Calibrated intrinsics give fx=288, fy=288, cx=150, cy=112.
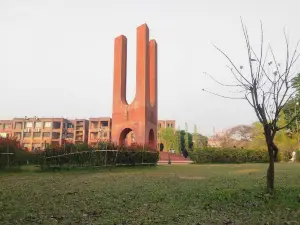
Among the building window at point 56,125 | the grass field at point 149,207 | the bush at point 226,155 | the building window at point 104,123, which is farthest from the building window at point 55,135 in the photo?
the grass field at point 149,207

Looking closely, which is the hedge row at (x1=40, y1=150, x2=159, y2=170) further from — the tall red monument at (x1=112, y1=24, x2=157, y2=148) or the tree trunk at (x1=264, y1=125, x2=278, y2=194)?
the tall red monument at (x1=112, y1=24, x2=157, y2=148)

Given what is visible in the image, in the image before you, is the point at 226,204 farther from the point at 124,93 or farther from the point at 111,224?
the point at 124,93

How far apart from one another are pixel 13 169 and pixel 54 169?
1623 mm

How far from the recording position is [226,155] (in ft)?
74.2

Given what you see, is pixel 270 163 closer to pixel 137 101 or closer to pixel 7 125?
pixel 137 101

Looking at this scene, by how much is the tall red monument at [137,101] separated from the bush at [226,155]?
468 centimetres

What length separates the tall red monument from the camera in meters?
24.8

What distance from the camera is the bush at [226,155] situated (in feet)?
72.9

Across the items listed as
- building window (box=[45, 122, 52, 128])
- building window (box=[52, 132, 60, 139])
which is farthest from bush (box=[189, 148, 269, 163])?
building window (box=[45, 122, 52, 128])

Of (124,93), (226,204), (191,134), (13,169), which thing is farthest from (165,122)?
(226,204)

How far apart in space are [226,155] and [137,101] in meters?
8.75

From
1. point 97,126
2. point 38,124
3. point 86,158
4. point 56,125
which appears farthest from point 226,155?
point 38,124

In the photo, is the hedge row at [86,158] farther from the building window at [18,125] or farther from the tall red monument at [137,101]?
the building window at [18,125]

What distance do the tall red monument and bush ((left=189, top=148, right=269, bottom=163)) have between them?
4.68 meters
